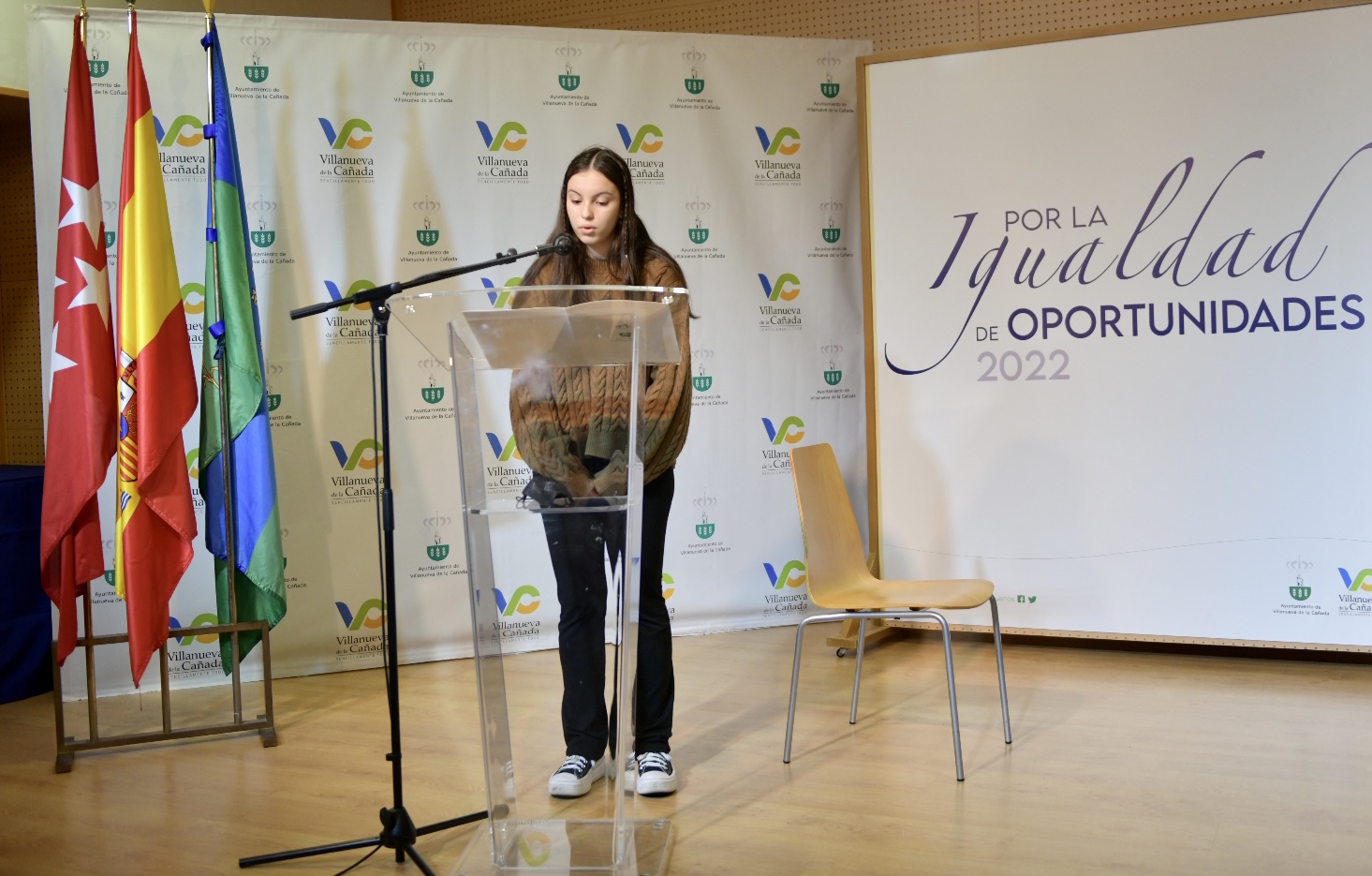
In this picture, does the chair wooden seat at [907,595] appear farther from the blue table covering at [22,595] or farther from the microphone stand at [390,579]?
the blue table covering at [22,595]

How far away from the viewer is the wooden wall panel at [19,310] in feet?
15.9

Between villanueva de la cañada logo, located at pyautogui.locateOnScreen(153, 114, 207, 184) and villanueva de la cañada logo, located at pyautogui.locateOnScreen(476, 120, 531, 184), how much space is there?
0.99 m

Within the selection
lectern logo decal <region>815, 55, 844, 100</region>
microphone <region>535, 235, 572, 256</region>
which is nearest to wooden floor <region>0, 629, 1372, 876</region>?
microphone <region>535, 235, 572, 256</region>

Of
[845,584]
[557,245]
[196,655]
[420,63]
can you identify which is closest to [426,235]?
[420,63]

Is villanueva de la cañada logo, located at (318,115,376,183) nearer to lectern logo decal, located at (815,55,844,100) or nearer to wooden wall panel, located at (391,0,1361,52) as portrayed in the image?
wooden wall panel, located at (391,0,1361,52)

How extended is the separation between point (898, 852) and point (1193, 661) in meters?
2.10

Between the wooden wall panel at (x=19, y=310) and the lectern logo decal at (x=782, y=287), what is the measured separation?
295 centimetres

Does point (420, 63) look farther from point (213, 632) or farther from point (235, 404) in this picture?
point (213, 632)

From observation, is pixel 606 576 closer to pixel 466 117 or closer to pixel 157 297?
pixel 157 297

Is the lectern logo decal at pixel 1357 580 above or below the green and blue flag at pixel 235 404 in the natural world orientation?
below

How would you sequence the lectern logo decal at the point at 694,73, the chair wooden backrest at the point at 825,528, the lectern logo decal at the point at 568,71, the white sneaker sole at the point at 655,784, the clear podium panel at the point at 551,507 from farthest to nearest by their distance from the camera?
the lectern logo decal at the point at 694,73, the lectern logo decal at the point at 568,71, the chair wooden backrest at the point at 825,528, the white sneaker sole at the point at 655,784, the clear podium panel at the point at 551,507

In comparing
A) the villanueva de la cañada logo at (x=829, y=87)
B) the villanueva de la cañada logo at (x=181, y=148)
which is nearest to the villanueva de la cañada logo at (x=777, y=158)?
the villanueva de la cañada logo at (x=829, y=87)

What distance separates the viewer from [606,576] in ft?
7.55

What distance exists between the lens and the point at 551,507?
226 centimetres
